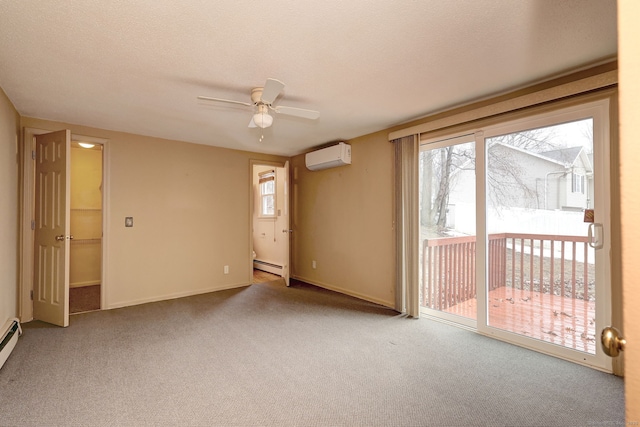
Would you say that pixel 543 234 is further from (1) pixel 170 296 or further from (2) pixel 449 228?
(1) pixel 170 296

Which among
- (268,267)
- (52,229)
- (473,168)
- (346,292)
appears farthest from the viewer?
(268,267)

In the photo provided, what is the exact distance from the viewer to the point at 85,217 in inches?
200

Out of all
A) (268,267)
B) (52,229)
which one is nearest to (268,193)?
(268,267)

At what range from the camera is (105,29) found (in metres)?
1.75

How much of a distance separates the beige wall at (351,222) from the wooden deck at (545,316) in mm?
1234

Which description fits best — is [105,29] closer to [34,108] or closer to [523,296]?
[34,108]

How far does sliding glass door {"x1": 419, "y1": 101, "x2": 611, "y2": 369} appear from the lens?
2.30m

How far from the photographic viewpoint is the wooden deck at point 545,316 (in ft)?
8.14

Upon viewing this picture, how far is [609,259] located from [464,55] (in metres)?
1.85

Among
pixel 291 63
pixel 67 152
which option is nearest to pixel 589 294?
pixel 291 63

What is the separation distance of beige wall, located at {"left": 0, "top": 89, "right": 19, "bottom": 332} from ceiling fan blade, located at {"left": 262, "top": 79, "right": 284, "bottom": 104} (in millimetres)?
2383

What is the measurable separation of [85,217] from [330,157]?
14.4 feet

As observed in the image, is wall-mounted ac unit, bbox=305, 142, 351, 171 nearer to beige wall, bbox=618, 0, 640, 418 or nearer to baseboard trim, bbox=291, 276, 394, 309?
baseboard trim, bbox=291, 276, 394, 309

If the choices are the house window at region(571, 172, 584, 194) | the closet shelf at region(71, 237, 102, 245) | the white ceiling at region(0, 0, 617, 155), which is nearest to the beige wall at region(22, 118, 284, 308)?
the white ceiling at region(0, 0, 617, 155)
